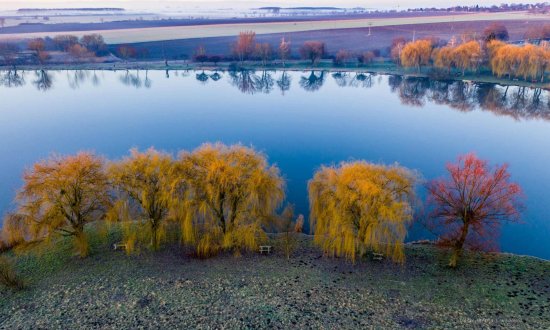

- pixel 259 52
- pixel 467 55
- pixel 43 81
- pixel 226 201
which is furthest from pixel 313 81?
pixel 226 201

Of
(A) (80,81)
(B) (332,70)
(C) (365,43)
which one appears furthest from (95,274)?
(C) (365,43)

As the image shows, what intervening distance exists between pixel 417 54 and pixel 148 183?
2709 inches

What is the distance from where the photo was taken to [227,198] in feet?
76.8

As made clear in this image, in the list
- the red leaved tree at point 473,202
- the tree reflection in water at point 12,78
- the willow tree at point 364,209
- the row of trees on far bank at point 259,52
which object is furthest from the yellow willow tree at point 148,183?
the row of trees on far bank at point 259,52

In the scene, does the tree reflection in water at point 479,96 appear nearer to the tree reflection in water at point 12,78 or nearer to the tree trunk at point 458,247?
the tree trunk at point 458,247

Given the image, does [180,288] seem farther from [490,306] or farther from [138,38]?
[138,38]

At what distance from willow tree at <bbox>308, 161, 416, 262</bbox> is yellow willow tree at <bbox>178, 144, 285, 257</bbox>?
310cm

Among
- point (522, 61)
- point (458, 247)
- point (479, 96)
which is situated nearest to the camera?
point (458, 247)

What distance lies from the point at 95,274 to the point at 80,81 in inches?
2731

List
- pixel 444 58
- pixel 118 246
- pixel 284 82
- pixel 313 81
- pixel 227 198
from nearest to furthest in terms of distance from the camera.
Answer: pixel 227 198, pixel 118 246, pixel 444 58, pixel 284 82, pixel 313 81

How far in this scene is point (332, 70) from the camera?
292 ft

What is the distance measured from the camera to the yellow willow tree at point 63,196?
2197 centimetres

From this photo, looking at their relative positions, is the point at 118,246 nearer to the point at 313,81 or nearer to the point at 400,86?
the point at 400,86

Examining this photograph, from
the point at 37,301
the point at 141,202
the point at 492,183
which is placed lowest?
the point at 37,301
